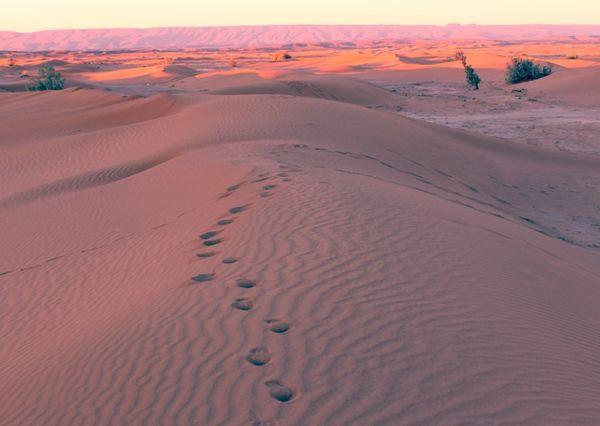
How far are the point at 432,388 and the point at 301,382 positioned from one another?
2.31 feet

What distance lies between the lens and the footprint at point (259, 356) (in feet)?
11.3

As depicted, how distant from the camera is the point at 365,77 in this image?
41938mm

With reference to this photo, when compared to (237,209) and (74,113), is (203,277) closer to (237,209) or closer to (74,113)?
(237,209)

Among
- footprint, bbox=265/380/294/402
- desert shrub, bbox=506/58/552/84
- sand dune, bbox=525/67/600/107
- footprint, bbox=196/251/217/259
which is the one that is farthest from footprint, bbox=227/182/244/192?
desert shrub, bbox=506/58/552/84

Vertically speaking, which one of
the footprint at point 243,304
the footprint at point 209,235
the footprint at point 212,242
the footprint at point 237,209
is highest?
the footprint at point 243,304

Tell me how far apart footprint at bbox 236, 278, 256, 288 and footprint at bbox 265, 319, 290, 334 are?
0.65 meters

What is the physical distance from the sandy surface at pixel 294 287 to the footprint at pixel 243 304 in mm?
24

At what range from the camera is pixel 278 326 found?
3.81 meters

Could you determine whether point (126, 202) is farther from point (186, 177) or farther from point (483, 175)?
point (483, 175)

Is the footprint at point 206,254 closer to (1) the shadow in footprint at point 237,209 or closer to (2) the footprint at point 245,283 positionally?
(2) the footprint at point 245,283

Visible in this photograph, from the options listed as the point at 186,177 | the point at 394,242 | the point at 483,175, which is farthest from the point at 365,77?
the point at 394,242

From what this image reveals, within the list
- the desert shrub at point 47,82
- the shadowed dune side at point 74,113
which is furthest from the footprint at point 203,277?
the desert shrub at point 47,82

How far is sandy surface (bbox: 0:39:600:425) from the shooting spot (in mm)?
3238

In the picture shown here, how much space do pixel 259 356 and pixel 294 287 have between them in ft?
3.13
